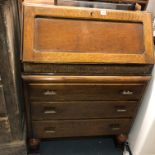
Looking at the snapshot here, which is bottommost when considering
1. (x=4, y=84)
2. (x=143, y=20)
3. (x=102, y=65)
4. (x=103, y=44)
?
(x=4, y=84)

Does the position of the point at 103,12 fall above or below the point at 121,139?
above

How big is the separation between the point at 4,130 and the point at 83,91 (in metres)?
0.60

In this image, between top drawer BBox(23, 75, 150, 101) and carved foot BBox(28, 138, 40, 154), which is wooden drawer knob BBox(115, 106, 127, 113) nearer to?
top drawer BBox(23, 75, 150, 101)

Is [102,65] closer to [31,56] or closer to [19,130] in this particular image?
[31,56]

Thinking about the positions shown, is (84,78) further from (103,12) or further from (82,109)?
(103,12)

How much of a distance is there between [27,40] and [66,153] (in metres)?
0.95

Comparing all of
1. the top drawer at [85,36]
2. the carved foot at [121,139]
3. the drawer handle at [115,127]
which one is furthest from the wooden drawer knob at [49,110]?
the carved foot at [121,139]

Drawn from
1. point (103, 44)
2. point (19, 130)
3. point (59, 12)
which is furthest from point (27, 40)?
point (19, 130)

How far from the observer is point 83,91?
1316 millimetres

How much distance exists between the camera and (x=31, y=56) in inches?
45.5

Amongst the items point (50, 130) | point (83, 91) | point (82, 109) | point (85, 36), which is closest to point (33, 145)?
point (50, 130)

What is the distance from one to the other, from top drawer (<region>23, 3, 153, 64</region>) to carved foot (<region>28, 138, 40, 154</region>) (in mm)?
682

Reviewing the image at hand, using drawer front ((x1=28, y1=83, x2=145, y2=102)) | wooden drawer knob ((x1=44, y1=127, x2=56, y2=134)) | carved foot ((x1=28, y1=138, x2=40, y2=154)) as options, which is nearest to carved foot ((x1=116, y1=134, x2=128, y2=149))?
drawer front ((x1=28, y1=83, x2=145, y2=102))

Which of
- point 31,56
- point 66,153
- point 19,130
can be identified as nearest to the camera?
point 31,56
